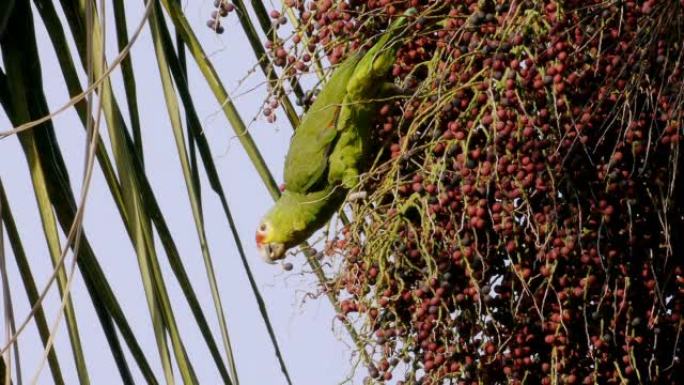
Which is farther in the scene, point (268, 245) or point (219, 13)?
point (268, 245)

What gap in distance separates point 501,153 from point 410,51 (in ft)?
1.19

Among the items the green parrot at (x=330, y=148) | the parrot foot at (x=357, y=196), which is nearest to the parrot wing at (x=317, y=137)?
the green parrot at (x=330, y=148)

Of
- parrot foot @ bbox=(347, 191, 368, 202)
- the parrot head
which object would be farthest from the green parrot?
parrot foot @ bbox=(347, 191, 368, 202)

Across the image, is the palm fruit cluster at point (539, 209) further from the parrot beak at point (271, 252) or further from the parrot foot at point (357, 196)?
the parrot beak at point (271, 252)

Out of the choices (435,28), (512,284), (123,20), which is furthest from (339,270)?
(123,20)

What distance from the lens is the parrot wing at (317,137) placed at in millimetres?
1772

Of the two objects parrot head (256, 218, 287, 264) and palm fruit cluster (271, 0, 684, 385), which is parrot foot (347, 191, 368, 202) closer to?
palm fruit cluster (271, 0, 684, 385)

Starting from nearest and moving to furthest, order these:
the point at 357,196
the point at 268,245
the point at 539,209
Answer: the point at 539,209 < the point at 357,196 < the point at 268,245

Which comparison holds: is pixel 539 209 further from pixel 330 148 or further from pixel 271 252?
pixel 271 252

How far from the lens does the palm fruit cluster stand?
1383mm

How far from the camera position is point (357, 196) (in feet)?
5.43

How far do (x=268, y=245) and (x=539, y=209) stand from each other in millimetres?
1015

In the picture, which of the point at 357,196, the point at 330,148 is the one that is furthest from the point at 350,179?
the point at 357,196

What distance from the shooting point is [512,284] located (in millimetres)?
1452
